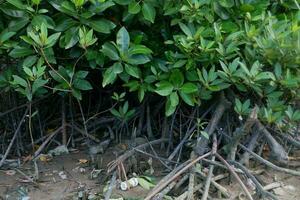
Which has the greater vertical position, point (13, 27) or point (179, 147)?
point (13, 27)

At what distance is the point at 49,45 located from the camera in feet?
9.64

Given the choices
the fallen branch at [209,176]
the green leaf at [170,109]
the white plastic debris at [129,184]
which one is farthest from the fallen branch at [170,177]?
the green leaf at [170,109]

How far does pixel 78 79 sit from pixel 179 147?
0.77 metres

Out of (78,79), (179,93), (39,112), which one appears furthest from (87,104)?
(179,93)

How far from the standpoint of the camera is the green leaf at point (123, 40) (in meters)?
2.99

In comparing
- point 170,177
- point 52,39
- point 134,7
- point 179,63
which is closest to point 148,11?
point 134,7

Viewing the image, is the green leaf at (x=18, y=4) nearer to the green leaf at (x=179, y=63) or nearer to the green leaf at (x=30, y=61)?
the green leaf at (x=30, y=61)

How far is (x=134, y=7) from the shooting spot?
3035 millimetres

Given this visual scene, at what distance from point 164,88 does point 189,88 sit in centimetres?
15

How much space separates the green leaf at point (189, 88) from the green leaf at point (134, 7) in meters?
0.52

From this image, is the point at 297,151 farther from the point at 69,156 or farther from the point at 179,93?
the point at 69,156

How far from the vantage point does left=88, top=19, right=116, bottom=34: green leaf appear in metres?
3.04

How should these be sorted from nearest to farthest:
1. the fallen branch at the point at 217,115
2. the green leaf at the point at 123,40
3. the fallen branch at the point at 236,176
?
the fallen branch at the point at 236,176
the green leaf at the point at 123,40
the fallen branch at the point at 217,115

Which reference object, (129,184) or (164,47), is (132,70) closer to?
(164,47)
